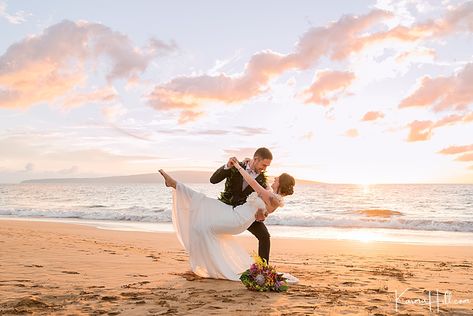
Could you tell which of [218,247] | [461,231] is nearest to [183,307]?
[218,247]

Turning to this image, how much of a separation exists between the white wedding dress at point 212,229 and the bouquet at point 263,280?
0.73 meters

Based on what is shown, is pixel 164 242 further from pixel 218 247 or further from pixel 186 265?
pixel 218 247

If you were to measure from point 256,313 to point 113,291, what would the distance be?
2426 mm

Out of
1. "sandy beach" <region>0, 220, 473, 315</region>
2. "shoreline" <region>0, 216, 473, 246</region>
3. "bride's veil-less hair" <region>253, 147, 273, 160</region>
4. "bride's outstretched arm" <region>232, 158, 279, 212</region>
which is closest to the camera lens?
"sandy beach" <region>0, 220, 473, 315</region>

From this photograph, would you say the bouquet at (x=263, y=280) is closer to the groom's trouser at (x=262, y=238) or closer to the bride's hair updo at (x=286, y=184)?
the groom's trouser at (x=262, y=238)

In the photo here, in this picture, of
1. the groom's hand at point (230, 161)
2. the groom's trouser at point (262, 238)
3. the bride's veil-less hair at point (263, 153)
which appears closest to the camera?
the groom's hand at point (230, 161)

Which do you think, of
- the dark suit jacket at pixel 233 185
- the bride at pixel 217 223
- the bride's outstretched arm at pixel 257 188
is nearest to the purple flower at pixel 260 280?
the bride at pixel 217 223

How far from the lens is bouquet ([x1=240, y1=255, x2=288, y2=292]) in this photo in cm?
675

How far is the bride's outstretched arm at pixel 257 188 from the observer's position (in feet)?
23.5

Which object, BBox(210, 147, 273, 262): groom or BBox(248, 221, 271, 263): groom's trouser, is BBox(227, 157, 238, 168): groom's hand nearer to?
BBox(210, 147, 273, 262): groom

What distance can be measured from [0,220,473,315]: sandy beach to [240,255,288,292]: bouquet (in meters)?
0.16

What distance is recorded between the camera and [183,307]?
5781 mm

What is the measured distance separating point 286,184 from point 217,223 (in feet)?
4.45

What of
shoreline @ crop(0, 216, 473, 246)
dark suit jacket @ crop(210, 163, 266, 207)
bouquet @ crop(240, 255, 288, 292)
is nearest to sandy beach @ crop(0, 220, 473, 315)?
bouquet @ crop(240, 255, 288, 292)
